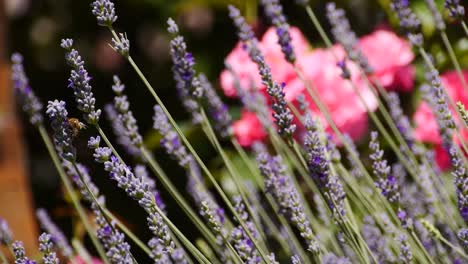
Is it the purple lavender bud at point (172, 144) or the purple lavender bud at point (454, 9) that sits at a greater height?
the purple lavender bud at point (172, 144)

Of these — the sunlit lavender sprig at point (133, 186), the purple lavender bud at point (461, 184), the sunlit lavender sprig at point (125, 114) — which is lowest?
the purple lavender bud at point (461, 184)

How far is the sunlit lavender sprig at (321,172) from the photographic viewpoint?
2.40ft

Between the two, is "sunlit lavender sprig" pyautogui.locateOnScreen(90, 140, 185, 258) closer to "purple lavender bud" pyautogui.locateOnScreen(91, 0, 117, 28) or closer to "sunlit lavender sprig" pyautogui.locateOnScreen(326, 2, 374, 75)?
"purple lavender bud" pyautogui.locateOnScreen(91, 0, 117, 28)

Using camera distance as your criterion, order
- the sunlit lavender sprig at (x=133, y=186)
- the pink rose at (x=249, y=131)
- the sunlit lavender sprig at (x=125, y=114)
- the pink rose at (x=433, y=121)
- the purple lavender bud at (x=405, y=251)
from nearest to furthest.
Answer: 1. the sunlit lavender sprig at (x=133, y=186)
2. the purple lavender bud at (x=405, y=251)
3. the sunlit lavender sprig at (x=125, y=114)
4. the pink rose at (x=433, y=121)
5. the pink rose at (x=249, y=131)

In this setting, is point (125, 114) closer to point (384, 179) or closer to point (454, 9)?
point (384, 179)

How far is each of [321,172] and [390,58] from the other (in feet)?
2.52

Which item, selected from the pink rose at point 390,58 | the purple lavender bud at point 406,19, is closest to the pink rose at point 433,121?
the pink rose at point 390,58

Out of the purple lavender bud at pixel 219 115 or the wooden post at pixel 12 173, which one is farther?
the wooden post at pixel 12 173

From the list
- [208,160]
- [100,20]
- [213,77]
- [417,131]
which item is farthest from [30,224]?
[100,20]

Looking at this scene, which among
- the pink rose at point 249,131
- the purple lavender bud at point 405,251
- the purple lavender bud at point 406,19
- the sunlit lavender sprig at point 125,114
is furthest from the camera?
the pink rose at point 249,131

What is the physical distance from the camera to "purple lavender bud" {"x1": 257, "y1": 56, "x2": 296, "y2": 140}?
0.74 metres

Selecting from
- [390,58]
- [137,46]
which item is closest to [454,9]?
[390,58]

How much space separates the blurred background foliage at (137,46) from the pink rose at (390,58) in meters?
0.07

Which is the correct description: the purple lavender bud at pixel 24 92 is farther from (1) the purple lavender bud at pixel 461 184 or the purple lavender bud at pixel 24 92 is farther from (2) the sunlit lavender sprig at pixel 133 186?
(1) the purple lavender bud at pixel 461 184
